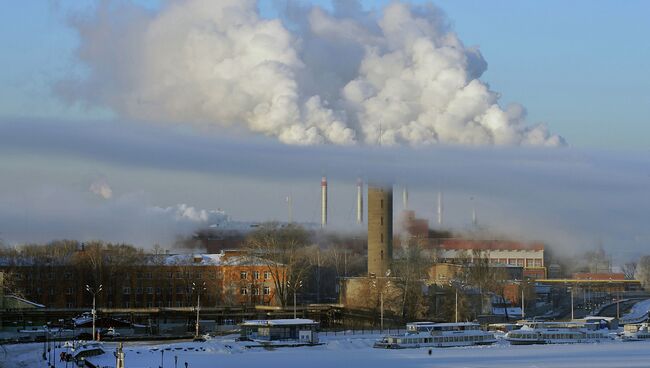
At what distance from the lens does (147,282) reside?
11469cm

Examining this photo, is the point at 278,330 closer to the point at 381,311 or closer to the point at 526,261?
the point at 381,311

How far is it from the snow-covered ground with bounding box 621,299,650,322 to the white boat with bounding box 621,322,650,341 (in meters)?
18.8

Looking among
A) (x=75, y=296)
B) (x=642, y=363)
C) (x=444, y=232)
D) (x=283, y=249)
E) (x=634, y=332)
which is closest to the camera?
(x=642, y=363)

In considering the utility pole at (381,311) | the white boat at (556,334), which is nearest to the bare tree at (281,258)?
the utility pole at (381,311)

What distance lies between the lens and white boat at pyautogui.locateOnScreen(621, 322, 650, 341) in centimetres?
8706

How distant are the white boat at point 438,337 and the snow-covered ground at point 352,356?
169 centimetres

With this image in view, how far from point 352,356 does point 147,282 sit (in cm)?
4801

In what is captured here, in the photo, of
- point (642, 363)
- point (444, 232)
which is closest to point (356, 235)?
point (444, 232)

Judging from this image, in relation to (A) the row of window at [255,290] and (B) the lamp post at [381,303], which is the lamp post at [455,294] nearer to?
(B) the lamp post at [381,303]

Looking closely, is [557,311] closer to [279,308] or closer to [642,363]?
[279,308]

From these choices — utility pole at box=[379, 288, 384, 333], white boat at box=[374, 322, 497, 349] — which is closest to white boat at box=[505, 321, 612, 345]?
white boat at box=[374, 322, 497, 349]

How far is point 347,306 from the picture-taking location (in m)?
107

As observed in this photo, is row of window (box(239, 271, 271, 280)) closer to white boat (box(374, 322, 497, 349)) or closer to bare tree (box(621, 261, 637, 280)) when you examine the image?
white boat (box(374, 322, 497, 349))

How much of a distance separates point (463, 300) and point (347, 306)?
10442 mm
